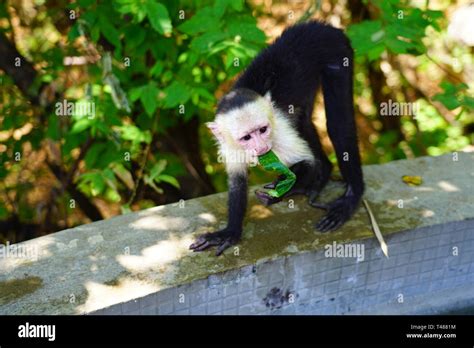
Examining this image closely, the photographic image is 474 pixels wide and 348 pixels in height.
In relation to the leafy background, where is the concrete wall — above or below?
below

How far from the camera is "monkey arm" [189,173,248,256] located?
2933 millimetres

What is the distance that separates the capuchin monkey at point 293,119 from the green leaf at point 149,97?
52 centimetres

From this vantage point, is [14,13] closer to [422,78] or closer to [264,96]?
[264,96]

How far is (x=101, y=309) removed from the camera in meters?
2.48

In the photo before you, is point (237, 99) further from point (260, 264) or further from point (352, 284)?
point (352, 284)

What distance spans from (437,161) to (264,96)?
4.52 ft

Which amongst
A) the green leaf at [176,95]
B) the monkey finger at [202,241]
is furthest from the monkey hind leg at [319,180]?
the green leaf at [176,95]

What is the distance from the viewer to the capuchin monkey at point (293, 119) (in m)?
2.93

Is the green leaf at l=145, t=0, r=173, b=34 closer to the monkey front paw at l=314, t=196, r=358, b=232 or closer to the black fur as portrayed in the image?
the black fur

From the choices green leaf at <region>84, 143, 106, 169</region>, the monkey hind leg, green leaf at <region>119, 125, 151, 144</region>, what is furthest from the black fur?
green leaf at <region>84, 143, 106, 169</region>

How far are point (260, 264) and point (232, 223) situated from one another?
13.0 inches

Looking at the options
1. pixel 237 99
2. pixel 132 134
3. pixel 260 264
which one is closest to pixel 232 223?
pixel 260 264

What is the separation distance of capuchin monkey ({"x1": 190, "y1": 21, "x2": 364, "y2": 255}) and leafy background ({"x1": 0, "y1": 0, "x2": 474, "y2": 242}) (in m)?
0.14

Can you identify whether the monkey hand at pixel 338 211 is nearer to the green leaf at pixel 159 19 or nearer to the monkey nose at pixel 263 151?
the monkey nose at pixel 263 151
